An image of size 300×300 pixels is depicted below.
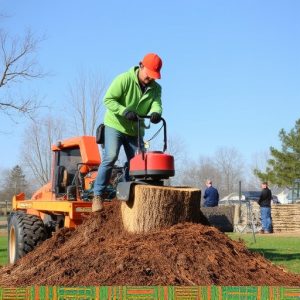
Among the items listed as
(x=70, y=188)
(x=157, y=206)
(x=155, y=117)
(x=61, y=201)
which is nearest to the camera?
(x=157, y=206)

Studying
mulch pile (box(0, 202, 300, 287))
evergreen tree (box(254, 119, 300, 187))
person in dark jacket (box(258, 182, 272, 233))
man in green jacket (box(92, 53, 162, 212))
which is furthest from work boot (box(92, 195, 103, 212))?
evergreen tree (box(254, 119, 300, 187))

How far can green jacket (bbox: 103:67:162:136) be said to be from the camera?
727 centimetres

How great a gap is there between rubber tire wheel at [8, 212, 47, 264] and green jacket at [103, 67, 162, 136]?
78.6 inches

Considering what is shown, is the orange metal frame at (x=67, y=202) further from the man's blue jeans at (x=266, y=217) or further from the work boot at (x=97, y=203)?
the man's blue jeans at (x=266, y=217)

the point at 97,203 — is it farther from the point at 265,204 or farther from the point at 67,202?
the point at 265,204

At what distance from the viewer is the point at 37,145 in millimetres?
45031

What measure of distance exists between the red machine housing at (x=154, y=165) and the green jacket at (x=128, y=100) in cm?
75

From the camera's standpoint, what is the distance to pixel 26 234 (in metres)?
8.38

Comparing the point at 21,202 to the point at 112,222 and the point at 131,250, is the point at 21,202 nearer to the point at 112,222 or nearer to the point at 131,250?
the point at 112,222

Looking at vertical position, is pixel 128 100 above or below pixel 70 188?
above

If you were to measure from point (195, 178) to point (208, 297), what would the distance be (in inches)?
3845

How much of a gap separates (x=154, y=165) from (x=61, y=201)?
2051mm

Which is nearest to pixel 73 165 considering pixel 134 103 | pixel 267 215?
pixel 134 103

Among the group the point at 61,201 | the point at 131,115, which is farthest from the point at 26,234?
the point at 131,115
